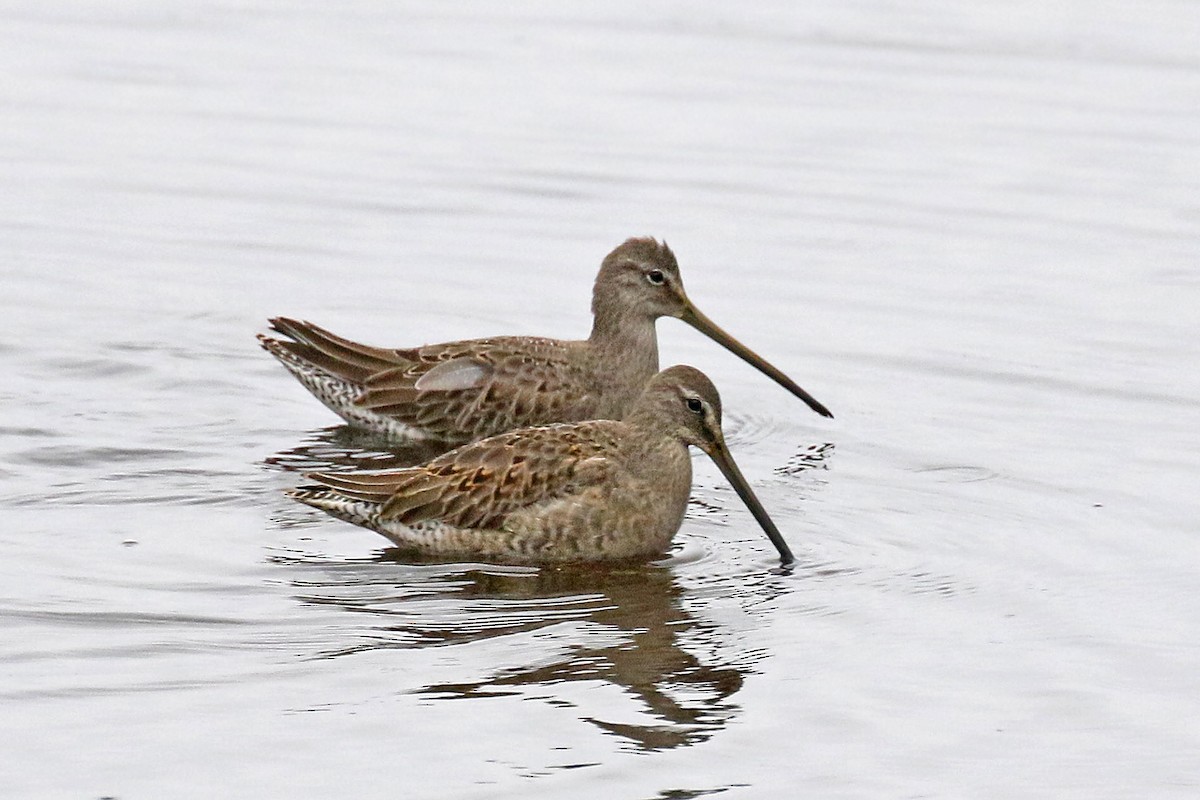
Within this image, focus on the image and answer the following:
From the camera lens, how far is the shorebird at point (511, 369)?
858 cm

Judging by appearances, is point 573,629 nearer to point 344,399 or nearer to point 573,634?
point 573,634

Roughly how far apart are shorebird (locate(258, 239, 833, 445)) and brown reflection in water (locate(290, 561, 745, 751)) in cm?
141

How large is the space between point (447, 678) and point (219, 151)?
21.8ft

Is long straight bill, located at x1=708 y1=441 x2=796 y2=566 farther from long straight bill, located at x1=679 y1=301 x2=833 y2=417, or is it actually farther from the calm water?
long straight bill, located at x1=679 y1=301 x2=833 y2=417

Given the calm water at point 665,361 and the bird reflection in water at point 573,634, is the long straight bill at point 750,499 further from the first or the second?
the bird reflection in water at point 573,634

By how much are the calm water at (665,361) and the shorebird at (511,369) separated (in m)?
0.22

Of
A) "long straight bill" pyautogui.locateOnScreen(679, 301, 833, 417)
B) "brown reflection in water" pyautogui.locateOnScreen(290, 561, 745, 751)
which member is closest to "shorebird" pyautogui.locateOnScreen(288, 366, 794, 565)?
"brown reflection in water" pyautogui.locateOnScreen(290, 561, 745, 751)

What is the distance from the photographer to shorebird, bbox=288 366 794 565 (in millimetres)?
7184

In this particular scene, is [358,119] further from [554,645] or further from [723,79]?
[554,645]

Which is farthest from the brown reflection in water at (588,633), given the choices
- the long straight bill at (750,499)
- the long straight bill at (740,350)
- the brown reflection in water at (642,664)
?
the long straight bill at (740,350)

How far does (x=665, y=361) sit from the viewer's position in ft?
31.5

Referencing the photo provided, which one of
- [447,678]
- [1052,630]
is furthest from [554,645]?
[1052,630]

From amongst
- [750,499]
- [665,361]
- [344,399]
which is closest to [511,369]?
[344,399]

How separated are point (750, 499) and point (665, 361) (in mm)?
2429
